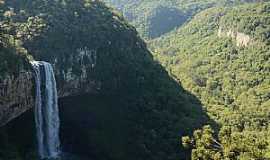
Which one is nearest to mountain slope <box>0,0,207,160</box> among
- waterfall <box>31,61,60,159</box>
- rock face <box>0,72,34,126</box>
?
waterfall <box>31,61,60,159</box>

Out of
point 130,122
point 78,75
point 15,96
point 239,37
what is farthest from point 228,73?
point 15,96

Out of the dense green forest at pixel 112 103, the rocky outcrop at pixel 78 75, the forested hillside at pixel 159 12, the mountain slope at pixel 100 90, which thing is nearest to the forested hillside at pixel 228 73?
the dense green forest at pixel 112 103

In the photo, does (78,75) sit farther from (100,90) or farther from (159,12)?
(159,12)

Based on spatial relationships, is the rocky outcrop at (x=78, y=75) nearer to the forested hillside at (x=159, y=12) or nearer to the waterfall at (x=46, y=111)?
the waterfall at (x=46, y=111)

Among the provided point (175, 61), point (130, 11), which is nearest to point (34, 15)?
point (175, 61)

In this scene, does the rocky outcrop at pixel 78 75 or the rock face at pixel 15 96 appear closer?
the rock face at pixel 15 96

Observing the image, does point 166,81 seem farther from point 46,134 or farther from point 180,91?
point 46,134
